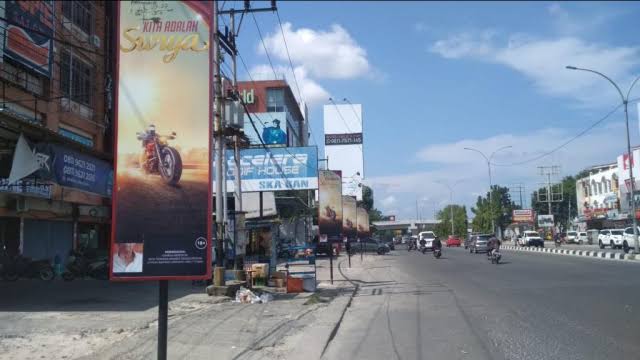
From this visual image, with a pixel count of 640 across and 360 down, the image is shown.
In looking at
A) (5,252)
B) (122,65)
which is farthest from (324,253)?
(122,65)

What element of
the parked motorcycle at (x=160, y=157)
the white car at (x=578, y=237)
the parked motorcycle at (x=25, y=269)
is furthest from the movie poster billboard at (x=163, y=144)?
the white car at (x=578, y=237)

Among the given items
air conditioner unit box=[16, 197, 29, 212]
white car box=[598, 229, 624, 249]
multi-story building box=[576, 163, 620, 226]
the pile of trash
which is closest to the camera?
the pile of trash

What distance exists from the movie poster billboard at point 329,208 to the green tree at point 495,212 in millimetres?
50597

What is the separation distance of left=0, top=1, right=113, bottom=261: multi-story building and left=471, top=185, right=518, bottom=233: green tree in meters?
55.4

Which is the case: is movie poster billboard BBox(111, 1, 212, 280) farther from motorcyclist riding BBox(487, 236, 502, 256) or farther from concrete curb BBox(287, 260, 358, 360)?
motorcyclist riding BBox(487, 236, 502, 256)

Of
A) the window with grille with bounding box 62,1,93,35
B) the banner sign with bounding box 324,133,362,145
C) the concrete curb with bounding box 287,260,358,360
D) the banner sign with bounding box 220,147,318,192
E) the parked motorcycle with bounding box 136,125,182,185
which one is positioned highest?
the banner sign with bounding box 324,133,362,145

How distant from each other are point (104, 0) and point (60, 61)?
6.36 meters

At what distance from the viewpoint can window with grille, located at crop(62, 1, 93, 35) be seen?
79.9ft

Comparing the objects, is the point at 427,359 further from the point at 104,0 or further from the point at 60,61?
the point at 104,0

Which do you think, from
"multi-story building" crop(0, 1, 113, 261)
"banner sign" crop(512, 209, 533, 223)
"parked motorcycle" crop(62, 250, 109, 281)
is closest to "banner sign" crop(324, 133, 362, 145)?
"banner sign" crop(512, 209, 533, 223)

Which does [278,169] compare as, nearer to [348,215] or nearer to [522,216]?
[348,215]

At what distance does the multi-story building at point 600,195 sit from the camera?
6538 centimetres

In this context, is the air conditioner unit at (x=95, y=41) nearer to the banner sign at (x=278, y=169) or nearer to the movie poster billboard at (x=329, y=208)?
the banner sign at (x=278, y=169)

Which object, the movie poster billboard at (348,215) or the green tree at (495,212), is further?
the green tree at (495,212)
